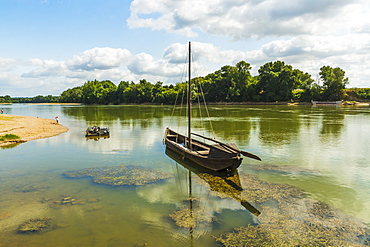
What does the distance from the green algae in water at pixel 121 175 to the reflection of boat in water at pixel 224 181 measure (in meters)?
2.37

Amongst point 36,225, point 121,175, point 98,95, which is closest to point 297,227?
point 36,225

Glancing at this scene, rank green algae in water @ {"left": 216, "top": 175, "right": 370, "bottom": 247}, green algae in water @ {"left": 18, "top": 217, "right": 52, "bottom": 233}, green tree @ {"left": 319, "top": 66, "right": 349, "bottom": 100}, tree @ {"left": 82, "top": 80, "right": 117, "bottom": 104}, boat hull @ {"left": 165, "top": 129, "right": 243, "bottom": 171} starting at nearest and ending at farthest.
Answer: green algae in water @ {"left": 216, "top": 175, "right": 370, "bottom": 247} < green algae in water @ {"left": 18, "top": 217, "right": 52, "bottom": 233} < boat hull @ {"left": 165, "top": 129, "right": 243, "bottom": 171} < green tree @ {"left": 319, "top": 66, "right": 349, "bottom": 100} < tree @ {"left": 82, "top": 80, "right": 117, "bottom": 104}

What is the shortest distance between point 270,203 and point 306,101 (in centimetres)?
11840

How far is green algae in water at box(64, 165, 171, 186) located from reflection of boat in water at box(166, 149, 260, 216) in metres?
2.37

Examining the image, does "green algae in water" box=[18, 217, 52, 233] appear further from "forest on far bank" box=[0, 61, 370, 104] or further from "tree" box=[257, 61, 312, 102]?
"tree" box=[257, 61, 312, 102]

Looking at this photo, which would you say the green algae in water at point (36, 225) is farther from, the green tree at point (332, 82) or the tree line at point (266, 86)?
the green tree at point (332, 82)


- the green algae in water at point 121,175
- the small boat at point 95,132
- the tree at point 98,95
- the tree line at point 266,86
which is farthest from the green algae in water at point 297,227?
the tree at point 98,95

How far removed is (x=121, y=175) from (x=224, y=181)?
640cm

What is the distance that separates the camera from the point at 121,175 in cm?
1605

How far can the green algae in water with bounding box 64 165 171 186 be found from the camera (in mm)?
14906

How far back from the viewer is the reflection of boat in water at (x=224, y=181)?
39.9 ft

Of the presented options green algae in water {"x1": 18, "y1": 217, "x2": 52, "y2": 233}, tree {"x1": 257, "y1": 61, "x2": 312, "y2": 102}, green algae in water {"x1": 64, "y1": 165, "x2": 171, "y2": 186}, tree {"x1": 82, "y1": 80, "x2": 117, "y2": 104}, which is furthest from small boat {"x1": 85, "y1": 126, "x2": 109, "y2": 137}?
tree {"x1": 82, "y1": 80, "x2": 117, "y2": 104}

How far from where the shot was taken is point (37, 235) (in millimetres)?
9070

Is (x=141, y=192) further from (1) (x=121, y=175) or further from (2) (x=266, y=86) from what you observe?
(2) (x=266, y=86)
